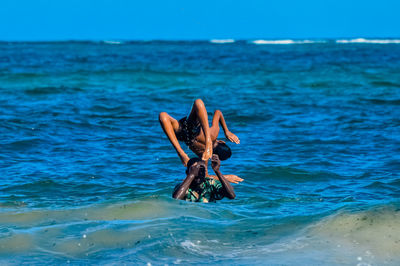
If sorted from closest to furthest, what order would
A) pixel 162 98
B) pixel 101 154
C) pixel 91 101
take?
pixel 101 154
pixel 91 101
pixel 162 98

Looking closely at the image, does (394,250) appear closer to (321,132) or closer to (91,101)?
(321,132)

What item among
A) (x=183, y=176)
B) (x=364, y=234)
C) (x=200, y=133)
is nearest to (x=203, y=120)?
(x=200, y=133)

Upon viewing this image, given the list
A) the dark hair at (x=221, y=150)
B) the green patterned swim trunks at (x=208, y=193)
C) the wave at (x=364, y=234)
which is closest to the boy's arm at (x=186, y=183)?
the green patterned swim trunks at (x=208, y=193)

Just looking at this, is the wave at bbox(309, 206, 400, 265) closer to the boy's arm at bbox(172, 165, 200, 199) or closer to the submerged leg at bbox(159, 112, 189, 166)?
the boy's arm at bbox(172, 165, 200, 199)

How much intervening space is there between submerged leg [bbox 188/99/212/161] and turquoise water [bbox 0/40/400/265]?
832 millimetres

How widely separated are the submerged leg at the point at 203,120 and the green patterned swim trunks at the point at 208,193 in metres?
0.74

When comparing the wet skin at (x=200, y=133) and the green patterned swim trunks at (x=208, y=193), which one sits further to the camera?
the green patterned swim trunks at (x=208, y=193)

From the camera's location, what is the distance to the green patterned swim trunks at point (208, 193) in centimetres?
805

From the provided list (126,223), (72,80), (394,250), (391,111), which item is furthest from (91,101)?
(394,250)

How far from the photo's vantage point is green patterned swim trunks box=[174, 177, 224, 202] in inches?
317

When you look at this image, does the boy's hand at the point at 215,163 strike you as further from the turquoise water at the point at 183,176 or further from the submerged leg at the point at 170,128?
the turquoise water at the point at 183,176

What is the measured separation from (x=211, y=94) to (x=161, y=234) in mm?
16156

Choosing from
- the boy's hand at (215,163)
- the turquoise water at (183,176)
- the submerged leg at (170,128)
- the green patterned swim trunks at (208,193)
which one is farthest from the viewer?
the green patterned swim trunks at (208,193)

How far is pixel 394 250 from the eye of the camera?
20.3 ft
